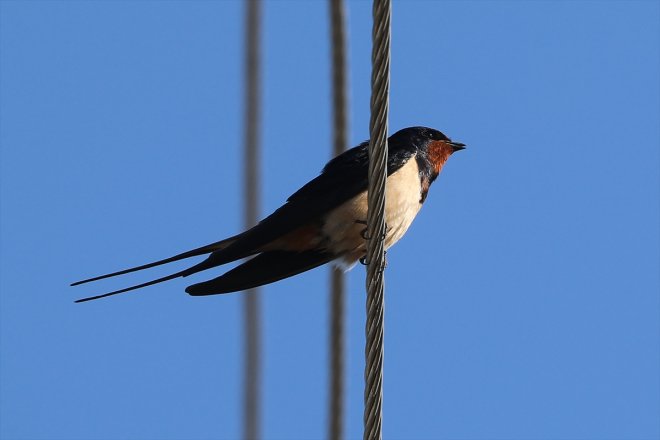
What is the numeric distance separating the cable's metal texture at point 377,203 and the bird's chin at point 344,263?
163 cm

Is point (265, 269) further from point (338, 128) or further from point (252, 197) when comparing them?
point (338, 128)

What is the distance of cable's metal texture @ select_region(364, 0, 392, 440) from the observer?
102 inches

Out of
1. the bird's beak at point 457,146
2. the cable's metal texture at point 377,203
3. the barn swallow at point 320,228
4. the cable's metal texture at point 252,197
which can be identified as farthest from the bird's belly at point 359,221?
the cable's metal texture at point 377,203

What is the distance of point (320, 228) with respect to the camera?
436 cm

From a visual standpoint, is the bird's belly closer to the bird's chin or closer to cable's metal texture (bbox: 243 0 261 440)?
the bird's chin

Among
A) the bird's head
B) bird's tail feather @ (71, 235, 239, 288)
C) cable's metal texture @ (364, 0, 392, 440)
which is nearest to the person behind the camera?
cable's metal texture @ (364, 0, 392, 440)

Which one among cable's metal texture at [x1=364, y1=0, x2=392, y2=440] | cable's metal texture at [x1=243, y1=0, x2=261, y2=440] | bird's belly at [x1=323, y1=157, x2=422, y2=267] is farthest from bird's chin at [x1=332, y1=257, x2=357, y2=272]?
cable's metal texture at [x1=364, y1=0, x2=392, y2=440]

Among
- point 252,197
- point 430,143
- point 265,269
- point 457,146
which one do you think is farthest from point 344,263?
point 457,146

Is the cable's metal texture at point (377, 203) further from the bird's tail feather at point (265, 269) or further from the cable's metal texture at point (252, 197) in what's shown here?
the cable's metal texture at point (252, 197)

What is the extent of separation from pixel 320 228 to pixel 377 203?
1.61 metres

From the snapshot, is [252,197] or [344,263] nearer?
[344,263]

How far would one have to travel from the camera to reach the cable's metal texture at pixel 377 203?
8.46 feet

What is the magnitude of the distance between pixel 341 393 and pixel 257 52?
1552 millimetres

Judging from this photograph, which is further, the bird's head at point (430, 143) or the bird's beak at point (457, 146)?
the bird's beak at point (457, 146)
